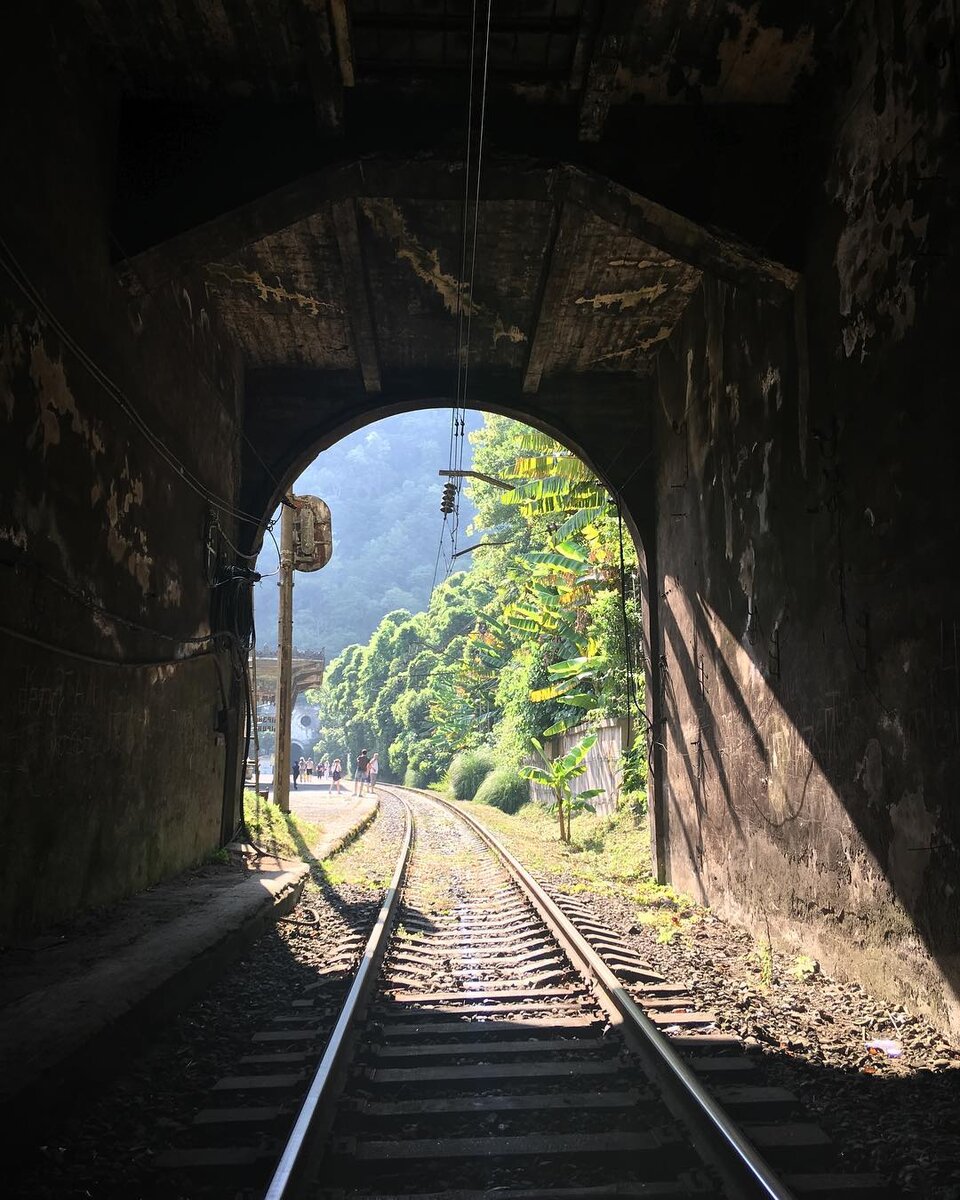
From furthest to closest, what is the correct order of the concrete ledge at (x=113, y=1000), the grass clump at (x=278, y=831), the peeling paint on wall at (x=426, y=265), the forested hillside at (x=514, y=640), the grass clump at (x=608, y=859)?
the forested hillside at (x=514, y=640) < the grass clump at (x=278, y=831) < the grass clump at (x=608, y=859) < the peeling paint on wall at (x=426, y=265) < the concrete ledge at (x=113, y=1000)

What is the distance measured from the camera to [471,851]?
50.1 feet

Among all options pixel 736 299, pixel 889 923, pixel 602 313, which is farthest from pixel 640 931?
pixel 602 313

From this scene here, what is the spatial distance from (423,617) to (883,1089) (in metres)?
56.5

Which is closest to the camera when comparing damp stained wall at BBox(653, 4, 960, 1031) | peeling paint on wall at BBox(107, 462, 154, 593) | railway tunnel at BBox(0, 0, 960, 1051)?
damp stained wall at BBox(653, 4, 960, 1031)

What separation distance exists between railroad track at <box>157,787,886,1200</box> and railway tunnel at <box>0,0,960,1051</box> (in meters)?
1.55

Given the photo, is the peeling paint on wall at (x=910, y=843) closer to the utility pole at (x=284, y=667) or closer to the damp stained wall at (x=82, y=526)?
the damp stained wall at (x=82, y=526)

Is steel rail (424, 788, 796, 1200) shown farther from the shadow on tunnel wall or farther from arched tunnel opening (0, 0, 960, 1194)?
the shadow on tunnel wall

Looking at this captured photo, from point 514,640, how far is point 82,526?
24.8 m

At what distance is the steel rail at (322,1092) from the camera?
10.0 feet

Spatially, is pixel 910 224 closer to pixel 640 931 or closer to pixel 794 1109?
pixel 794 1109

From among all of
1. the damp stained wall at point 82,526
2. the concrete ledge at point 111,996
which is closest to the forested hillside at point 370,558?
the damp stained wall at point 82,526

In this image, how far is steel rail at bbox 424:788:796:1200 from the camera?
120 inches

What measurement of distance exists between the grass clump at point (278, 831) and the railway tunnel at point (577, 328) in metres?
2.07

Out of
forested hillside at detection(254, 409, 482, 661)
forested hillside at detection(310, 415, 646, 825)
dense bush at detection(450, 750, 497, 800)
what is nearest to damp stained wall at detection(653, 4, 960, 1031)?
forested hillside at detection(310, 415, 646, 825)
